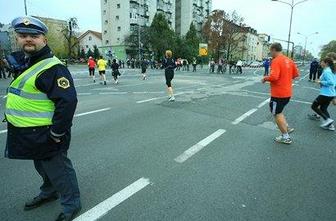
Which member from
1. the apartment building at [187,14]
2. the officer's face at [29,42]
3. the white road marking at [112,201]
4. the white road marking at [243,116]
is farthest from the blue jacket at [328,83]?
the apartment building at [187,14]

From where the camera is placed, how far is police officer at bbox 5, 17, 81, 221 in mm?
2840

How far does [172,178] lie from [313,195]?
1823 mm

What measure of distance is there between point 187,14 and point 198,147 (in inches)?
3526

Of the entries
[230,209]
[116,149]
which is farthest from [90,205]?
[116,149]

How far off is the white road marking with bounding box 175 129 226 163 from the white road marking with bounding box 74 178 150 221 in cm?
107

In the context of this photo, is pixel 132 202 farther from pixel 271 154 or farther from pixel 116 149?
pixel 271 154

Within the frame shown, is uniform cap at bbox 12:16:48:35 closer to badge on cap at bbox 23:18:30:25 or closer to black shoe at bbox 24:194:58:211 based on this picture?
badge on cap at bbox 23:18:30:25

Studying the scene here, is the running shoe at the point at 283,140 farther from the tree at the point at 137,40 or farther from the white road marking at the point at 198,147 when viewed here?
the tree at the point at 137,40

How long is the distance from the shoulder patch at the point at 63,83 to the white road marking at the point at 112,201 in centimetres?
141

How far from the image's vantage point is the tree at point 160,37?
61906mm

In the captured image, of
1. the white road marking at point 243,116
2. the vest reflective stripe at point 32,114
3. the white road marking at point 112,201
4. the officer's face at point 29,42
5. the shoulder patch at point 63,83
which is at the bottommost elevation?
the white road marking at point 243,116

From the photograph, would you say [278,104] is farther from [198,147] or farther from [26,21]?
[26,21]

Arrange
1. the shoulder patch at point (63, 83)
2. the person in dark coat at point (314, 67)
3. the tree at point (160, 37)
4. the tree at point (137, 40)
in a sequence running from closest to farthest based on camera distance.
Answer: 1. the shoulder patch at point (63, 83)
2. the person in dark coat at point (314, 67)
3. the tree at point (160, 37)
4. the tree at point (137, 40)

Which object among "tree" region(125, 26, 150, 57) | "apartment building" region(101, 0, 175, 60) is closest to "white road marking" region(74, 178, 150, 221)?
"tree" region(125, 26, 150, 57)
